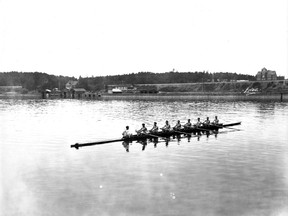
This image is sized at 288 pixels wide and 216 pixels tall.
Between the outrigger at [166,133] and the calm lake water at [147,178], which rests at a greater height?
the outrigger at [166,133]

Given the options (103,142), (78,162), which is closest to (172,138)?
(103,142)

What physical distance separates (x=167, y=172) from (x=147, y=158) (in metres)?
5.72

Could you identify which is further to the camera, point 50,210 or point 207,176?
point 207,176

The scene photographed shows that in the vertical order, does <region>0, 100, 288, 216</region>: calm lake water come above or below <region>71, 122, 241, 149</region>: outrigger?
below

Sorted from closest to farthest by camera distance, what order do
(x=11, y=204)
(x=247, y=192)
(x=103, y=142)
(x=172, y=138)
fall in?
(x=11, y=204) → (x=247, y=192) → (x=103, y=142) → (x=172, y=138)

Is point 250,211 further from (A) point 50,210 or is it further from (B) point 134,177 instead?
(A) point 50,210

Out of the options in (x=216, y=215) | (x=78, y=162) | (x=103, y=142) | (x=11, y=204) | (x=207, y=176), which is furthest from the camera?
(x=103, y=142)

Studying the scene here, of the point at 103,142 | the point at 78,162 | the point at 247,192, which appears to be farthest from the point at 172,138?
the point at 247,192

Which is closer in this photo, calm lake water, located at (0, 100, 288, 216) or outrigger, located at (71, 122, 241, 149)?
calm lake water, located at (0, 100, 288, 216)

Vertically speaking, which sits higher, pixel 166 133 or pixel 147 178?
pixel 166 133

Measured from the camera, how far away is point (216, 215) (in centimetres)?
1895

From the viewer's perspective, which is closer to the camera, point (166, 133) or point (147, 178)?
point (147, 178)

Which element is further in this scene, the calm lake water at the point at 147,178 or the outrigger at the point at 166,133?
the outrigger at the point at 166,133

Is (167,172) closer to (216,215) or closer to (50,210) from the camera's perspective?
(216,215)
